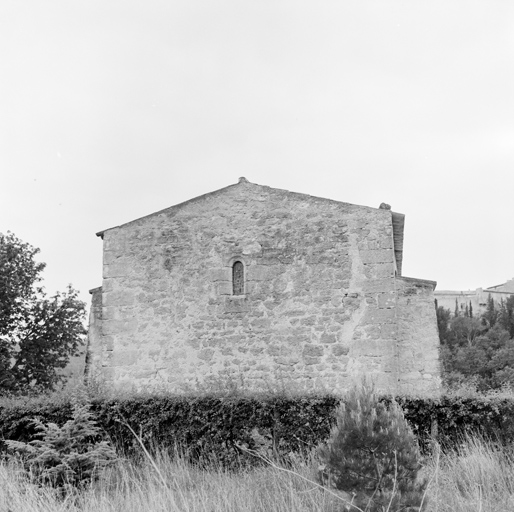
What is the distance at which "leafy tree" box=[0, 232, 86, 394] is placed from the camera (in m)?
20.2

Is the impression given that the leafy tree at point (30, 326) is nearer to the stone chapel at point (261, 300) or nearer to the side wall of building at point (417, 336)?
the stone chapel at point (261, 300)

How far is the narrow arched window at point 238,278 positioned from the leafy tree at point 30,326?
10.8 m

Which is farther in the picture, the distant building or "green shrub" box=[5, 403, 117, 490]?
the distant building

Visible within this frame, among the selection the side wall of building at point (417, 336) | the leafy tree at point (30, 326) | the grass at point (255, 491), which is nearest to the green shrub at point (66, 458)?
the grass at point (255, 491)

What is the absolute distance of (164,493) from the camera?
5.88 m

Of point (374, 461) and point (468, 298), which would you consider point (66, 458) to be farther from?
point (468, 298)

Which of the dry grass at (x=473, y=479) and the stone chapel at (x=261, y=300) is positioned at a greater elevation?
the stone chapel at (x=261, y=300)

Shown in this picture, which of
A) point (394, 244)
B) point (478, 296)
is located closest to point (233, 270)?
point (394, 244)

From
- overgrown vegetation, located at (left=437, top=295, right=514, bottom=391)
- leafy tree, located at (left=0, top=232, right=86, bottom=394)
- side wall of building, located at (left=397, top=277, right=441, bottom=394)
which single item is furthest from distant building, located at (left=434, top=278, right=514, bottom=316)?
side wall of building, located at (left=397, top=277, right=441, bottom=394)

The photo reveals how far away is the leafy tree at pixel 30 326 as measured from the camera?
20.2 m

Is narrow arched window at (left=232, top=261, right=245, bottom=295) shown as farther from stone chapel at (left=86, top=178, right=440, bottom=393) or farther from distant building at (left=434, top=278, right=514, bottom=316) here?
distant building at (left=434, top=278, right=514, bottom=316)

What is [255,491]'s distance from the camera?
20.1 feet

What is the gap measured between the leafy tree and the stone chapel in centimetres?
849

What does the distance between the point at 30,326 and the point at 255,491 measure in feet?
56.3
